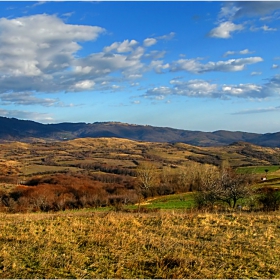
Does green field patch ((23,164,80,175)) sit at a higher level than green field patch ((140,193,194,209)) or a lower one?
lower

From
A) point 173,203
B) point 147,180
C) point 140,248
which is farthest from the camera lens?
point 147,180

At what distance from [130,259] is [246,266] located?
3665 millimetres

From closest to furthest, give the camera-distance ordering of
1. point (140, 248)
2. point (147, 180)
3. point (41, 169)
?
1. point (140, 248)
2. point (147, 180)
3. point (41, 169)

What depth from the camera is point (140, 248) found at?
37.2 feet

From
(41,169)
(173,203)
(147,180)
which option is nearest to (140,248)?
(173,203)

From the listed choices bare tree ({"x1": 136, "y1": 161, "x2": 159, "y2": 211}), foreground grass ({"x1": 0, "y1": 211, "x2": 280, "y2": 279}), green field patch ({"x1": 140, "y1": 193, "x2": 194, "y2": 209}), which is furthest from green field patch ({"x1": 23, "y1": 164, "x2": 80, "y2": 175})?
foreground grass ({"x1": 0, "y1": 211, "x2": 280, "y2": 279})

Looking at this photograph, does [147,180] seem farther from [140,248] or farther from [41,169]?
[140,248]

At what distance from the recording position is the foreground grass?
9.11 meters

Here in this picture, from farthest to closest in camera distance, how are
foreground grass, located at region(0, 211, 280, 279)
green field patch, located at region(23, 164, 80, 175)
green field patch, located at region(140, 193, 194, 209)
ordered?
green field patch, located at region(23, 164, 80, 175)
green field patch, located at region(140, 193, 194, 209)
foreground grass, located at region(0, 211, 280, 279)

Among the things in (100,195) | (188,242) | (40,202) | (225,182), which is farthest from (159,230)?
(100,195)

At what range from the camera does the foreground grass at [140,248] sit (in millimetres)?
9109

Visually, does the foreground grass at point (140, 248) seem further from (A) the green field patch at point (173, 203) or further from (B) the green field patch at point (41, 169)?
(B) the green field patch at point (41, 169)

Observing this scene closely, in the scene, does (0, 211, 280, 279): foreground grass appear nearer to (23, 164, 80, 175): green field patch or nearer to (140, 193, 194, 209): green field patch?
(140, 193, 194, 209): green field patch

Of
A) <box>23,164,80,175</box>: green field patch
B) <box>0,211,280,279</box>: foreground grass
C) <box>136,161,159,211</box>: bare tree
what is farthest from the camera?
<box>23,164,80,175</box>: green field patch
